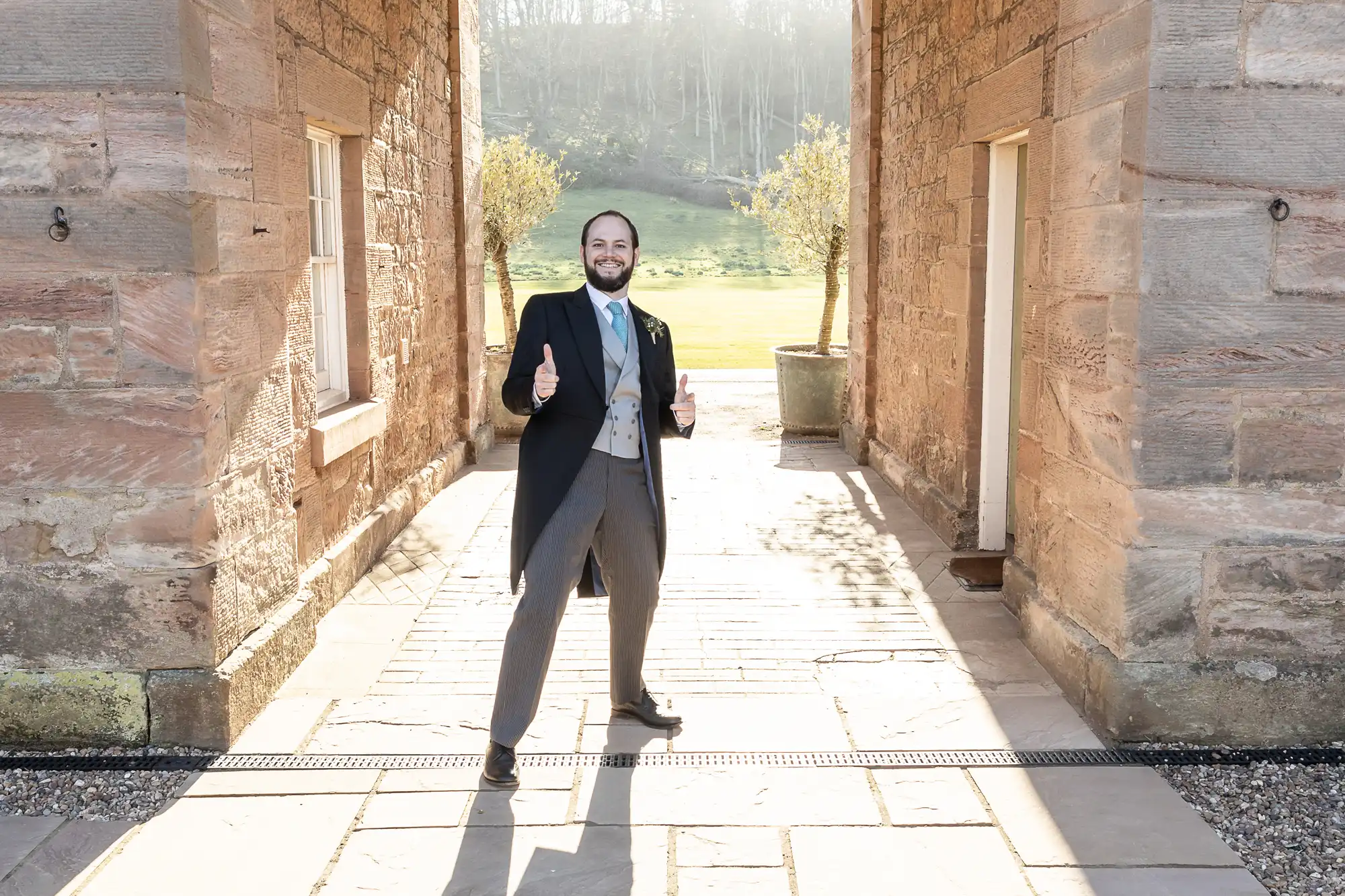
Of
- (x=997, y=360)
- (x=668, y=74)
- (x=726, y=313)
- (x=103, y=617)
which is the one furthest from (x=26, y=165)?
(x=668, y=74)

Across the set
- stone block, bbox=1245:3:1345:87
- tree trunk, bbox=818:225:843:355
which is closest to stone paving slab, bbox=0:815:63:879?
stone block, bbox=1245:3:1345:87

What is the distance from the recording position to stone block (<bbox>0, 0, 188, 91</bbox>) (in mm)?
3514

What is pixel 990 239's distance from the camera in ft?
20.9

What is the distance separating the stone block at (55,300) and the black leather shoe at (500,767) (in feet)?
5.85

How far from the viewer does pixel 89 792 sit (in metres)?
3.54

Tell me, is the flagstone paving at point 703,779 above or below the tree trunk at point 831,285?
below

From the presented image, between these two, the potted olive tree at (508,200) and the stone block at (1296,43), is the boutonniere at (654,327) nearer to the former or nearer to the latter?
the stone block at (1296,43)

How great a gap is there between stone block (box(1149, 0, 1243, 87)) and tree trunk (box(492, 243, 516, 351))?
315 inches

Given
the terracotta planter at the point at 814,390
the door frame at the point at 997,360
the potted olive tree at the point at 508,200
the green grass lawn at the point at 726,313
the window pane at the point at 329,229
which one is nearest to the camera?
the window pane at the point at 329,229

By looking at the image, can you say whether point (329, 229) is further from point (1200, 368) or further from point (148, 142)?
point (1200, 368)

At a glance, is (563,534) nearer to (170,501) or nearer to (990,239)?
(170,501)

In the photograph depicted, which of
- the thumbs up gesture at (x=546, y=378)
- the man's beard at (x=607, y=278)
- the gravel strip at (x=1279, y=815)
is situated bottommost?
the gravel strip at (x=1279, y=815)

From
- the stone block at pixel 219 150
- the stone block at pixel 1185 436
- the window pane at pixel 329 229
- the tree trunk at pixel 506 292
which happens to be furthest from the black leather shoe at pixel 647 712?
the tree trunk at pixel 506 292

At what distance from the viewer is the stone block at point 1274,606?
387 centimetres
